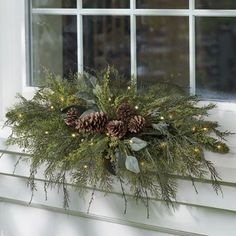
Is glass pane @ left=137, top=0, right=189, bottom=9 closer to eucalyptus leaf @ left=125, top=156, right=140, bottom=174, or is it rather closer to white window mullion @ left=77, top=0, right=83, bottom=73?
white window mullion @ left=77, top=0, right=83, bottom=73

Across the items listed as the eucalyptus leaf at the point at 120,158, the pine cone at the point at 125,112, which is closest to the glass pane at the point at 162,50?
the pine cone at the point at 125,112

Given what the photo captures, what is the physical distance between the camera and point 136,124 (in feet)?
7.17

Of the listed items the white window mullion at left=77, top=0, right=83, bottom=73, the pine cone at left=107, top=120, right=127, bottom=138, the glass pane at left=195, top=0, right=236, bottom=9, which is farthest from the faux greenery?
the glass pane at left=195, top=0, right=236, bottom=9

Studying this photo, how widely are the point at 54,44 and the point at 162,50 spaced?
46 centimetres

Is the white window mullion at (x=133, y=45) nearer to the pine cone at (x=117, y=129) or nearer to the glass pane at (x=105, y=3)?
the glass pane at (x=105, y=3)

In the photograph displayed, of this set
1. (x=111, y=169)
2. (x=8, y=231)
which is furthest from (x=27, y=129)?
(x=8, y=231)

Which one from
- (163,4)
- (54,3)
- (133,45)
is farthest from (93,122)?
(54,3)

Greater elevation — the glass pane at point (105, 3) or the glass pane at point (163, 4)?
the glass pane at point (105, 3)

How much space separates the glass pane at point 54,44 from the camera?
8.43 ft

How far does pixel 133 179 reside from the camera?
2.20 m

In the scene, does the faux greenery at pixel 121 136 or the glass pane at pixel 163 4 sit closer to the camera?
the faux greenery at pixel 121 136

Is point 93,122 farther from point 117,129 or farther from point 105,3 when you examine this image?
point 105,3

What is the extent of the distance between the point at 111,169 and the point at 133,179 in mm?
76

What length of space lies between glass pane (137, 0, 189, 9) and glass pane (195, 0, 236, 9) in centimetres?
5
